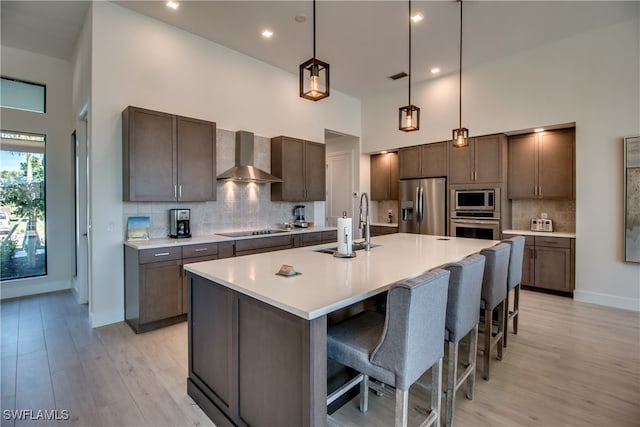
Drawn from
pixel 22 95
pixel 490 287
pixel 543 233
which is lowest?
pixel 490 287

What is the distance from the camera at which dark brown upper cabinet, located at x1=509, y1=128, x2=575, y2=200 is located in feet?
15.0

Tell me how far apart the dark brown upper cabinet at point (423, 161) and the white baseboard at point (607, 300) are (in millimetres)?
2572

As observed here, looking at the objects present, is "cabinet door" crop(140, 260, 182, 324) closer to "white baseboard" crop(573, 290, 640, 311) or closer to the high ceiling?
the high ceiling

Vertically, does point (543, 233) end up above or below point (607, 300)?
above

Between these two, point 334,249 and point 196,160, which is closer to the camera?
point 334,249

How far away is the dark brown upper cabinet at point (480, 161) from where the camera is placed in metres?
4.93

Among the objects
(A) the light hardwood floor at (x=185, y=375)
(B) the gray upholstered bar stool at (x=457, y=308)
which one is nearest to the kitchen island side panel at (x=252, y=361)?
(A) the light hardwood floor at (x=185, y=375)

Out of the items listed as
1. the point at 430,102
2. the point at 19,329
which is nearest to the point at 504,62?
the point at 430,102

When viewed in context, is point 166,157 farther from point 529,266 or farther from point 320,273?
point 529,266

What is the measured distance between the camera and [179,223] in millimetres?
3938

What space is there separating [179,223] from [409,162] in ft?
13.7

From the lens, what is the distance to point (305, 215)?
5664mm

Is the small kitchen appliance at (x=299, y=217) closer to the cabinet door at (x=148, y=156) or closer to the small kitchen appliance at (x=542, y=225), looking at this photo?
the cabinet door at (x=148, y=156)

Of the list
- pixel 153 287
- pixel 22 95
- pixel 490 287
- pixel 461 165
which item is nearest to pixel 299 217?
pixel 153 287
